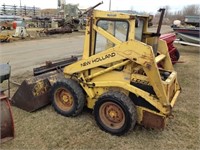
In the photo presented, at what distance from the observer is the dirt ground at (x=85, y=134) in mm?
3719

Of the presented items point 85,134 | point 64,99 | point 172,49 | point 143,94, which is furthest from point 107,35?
point 172,49

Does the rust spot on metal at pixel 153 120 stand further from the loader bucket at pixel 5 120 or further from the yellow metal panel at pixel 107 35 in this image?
the loader bucket at pixel 5 120

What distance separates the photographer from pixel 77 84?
4.42 metres

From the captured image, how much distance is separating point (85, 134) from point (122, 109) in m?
0.73

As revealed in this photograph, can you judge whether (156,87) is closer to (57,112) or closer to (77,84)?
(77,84)

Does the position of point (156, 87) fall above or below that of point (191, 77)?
above

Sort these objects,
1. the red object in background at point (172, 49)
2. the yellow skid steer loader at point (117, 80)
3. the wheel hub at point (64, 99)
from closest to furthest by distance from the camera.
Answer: the yellow skid steer loader at point (117, 80) → the wheel hub at point (64, 99) → the red object in background at point (172, 49)

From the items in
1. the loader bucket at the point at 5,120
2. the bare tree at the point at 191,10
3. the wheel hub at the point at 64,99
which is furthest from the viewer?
the bare tree at the point at 191,10

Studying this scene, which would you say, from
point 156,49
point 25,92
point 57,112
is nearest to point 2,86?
point 25,92

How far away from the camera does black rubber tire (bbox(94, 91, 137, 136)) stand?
3766 mm

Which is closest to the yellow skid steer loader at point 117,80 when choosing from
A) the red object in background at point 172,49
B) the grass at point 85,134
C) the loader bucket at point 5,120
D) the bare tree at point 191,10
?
the grass at point 85,134

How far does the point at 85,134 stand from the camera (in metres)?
4.00

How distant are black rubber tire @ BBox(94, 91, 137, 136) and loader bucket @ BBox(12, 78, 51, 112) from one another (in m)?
1.25

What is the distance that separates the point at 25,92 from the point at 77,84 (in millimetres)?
1005
